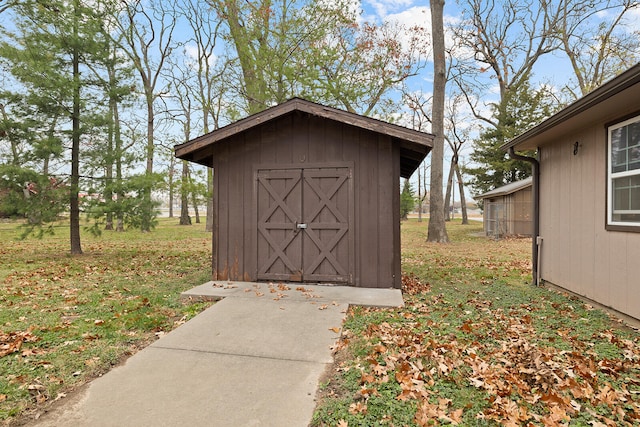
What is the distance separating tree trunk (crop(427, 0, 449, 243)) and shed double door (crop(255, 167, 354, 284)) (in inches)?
349

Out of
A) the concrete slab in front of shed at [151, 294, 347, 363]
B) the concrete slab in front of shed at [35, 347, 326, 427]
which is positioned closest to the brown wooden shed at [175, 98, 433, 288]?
the concrete slab in front of shed at [151, 294, 347, 363]

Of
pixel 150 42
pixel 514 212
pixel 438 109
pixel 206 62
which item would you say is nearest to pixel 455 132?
pixel 514 212

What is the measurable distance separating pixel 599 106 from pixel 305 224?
4.32 meters

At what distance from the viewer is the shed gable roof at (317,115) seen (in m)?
5.19

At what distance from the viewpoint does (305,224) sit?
18.9 ft

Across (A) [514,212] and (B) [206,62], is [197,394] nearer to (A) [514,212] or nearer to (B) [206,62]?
(A) [514,212]

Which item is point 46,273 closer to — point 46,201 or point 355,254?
point 46,201

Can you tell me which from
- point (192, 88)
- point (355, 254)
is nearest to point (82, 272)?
point (355, 254)

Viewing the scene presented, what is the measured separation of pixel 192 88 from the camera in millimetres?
19656

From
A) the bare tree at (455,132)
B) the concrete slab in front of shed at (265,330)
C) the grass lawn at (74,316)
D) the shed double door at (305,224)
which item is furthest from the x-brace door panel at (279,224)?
the bare tree at (455,132)

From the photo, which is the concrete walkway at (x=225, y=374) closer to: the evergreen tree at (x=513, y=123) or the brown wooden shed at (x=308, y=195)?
the brown wooden shed at (x=308, y=195)

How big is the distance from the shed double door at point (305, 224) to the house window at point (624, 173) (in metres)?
3.56

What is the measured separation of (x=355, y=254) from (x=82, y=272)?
19.7 feet

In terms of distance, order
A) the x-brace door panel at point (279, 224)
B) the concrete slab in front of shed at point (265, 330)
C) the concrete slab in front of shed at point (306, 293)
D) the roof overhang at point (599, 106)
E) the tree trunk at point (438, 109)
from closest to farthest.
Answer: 1. the concrete slab in front of shed at point (265, 330)
2. the roof overhang at point (599, 106)
3. the concrete slab in front of shed at point (306, 293)
4. the x-brace door panel at point (279, 224)
5. the tree trunk at point (438, 109)
